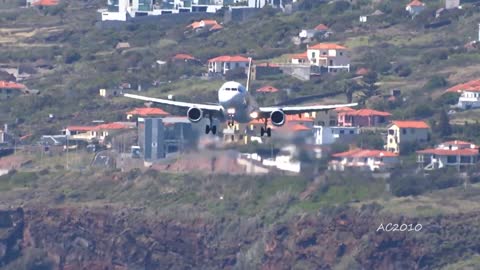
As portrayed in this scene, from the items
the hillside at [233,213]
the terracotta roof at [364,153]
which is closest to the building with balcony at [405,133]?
the hillside at [233,213]

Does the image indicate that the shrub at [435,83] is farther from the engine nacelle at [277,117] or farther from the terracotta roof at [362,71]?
the engine nacelle at [277,117]

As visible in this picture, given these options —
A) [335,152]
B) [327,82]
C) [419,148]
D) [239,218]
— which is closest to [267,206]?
[239,218]

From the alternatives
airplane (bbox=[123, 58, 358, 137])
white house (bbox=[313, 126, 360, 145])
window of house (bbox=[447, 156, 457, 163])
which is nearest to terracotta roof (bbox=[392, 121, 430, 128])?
white house (bbox=[313, 126, 360, 145])

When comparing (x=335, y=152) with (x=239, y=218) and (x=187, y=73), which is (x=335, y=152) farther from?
(x=187, y=73)

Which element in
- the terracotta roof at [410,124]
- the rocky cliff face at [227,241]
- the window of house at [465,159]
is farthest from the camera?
the terracotta roof at [410,124]

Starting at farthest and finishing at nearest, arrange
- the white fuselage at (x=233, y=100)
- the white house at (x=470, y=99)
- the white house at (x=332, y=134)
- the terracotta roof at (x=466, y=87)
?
the terracotta roof at (x=466, y=87), the white house at (x=470, y=99), the white house at (x=332, y=134), the white fuselage at (x=233, y=100)
